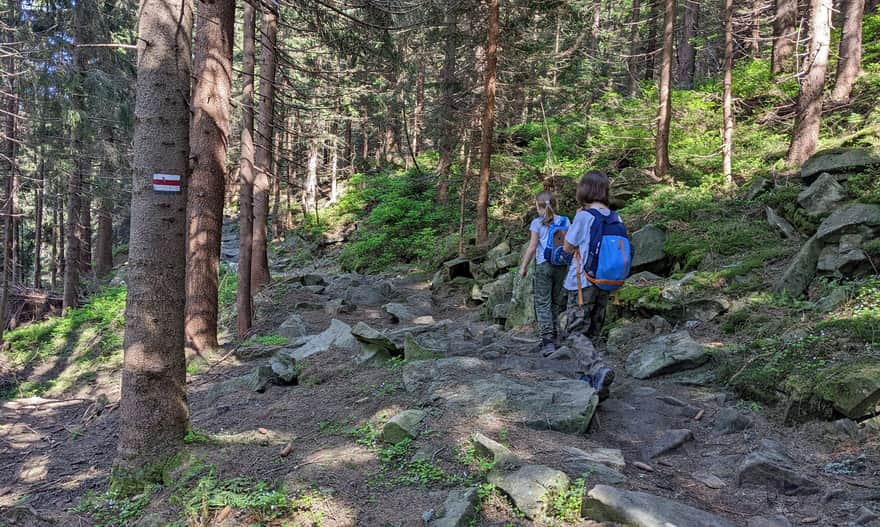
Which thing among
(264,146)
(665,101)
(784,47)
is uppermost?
(784,47)

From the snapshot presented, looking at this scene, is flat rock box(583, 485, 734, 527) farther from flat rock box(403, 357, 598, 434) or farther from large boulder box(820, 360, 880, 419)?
large boulder box(820, 360, 880, 419)

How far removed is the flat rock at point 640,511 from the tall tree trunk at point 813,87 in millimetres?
9740

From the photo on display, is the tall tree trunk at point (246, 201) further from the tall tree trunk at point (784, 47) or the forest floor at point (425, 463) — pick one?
the tall tree trunk at point (784, 47)

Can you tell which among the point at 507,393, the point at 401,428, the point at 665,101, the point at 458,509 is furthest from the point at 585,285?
the point at 665,101

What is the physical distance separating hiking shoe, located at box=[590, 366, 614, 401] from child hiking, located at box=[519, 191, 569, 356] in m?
1.67

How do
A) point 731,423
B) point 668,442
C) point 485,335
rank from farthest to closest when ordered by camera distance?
point 485,335
point 731,423
point 668,442

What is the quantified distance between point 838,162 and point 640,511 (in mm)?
8420

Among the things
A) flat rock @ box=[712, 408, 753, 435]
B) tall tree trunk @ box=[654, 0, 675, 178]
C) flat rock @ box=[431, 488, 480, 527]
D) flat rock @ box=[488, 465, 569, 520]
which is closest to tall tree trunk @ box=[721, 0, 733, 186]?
tall tree trunk @ box=[654, 0, 675, 178]

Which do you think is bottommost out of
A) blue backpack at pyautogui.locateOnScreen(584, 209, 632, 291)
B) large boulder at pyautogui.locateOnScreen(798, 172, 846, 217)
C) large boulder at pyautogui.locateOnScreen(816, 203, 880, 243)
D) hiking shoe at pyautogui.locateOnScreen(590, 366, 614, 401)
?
hiking shoe at pyautogui.locateOnScreen(590, 366, 614, 401)

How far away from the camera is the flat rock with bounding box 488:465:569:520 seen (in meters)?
2.95

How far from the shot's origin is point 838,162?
8.41m

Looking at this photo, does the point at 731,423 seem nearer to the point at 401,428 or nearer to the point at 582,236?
the point at 582,236

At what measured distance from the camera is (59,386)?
38.9 feet

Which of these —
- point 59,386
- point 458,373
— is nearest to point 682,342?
point 458,373
